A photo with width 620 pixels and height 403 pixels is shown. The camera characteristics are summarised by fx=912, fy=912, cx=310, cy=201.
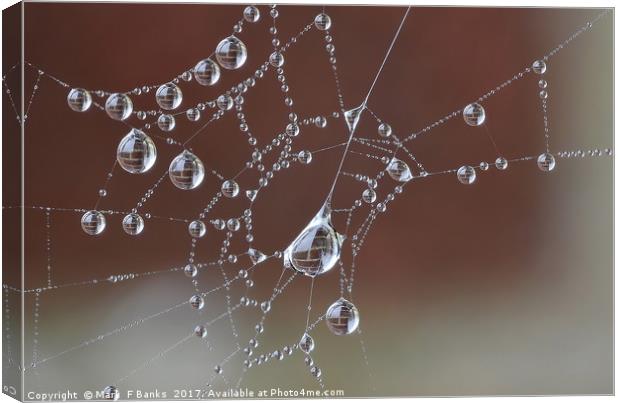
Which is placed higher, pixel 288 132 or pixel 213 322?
pixel 288 132

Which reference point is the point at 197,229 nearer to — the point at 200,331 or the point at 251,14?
the point at 200,331

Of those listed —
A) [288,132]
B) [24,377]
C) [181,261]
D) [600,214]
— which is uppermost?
[288,132]

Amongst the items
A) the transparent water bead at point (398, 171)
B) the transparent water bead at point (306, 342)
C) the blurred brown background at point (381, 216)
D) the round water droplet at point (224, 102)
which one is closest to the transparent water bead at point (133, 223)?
the blurred brown background at point (381, 216)

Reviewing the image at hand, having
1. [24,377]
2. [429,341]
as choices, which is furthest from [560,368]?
[24,377]

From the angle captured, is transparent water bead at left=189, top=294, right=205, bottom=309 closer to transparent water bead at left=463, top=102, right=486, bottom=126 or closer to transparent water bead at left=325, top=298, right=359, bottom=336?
transparent water bead at left=325, top=298, right=359, bottom=336

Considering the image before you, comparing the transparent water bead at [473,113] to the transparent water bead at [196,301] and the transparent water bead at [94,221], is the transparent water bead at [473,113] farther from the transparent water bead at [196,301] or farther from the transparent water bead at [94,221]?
the transparent water bead at [94,221]

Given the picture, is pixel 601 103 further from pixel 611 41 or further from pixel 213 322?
pixel 213 322

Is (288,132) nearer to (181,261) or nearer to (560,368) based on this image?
(181,261)
